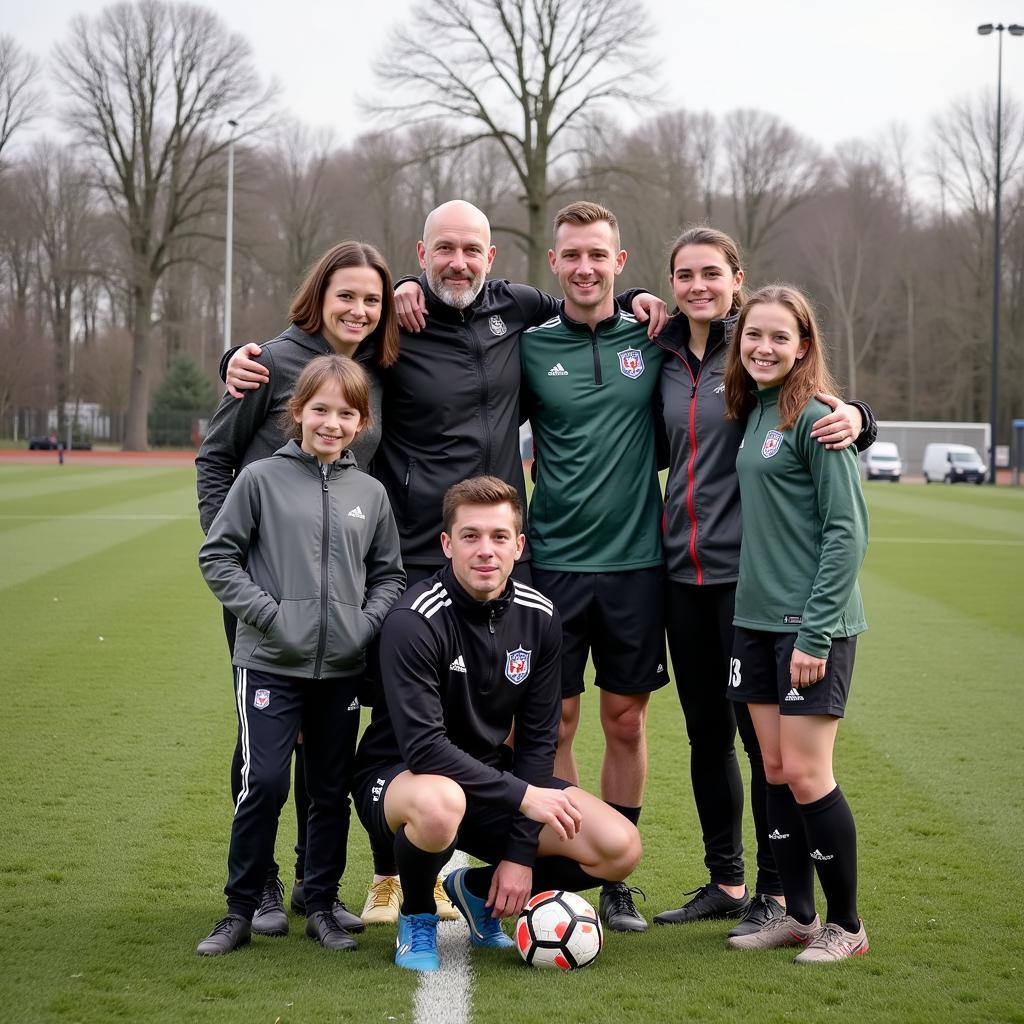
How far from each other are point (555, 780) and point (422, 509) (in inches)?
42.3

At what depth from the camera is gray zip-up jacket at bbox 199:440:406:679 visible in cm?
384

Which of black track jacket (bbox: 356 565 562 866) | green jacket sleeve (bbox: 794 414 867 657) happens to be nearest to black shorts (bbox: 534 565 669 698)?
black track jacket (bbox: 356 565 562 866)

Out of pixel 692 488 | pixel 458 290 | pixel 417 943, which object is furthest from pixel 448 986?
pixel 458 290

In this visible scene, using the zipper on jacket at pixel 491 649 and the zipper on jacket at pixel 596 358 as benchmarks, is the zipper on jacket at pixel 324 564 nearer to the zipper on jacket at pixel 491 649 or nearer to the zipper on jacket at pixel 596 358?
the zipper on jacket at pixel 491 649

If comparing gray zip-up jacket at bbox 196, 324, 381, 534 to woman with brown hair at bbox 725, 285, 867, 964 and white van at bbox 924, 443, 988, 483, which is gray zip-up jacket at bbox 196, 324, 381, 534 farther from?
white van at bbox 924, 443, 988, 483

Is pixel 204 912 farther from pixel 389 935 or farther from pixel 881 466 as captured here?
pixel 881 466

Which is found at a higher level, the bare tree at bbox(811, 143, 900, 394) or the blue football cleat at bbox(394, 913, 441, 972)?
the bare tree at bbox(811, 143, 900, 394)

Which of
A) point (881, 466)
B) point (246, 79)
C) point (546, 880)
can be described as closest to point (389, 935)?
point (546, 880)

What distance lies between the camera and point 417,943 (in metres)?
3.72

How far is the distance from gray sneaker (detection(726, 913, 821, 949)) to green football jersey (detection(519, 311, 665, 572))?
1.30 m

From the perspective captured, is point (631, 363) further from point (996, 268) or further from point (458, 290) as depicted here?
point (996, 268)

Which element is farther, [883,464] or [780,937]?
[883,464]

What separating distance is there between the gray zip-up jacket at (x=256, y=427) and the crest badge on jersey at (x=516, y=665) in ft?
2.94

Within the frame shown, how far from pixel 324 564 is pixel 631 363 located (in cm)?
137
